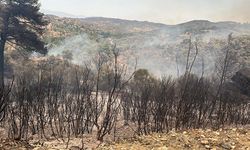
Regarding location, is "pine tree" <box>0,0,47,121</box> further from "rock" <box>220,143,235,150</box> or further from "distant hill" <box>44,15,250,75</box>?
"rock" <box>220,143,235,150</box>

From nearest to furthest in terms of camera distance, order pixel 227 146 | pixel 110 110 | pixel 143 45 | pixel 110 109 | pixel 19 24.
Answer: pixel 227 146 → pixel 110 109 → pixel 110 110 → pixel 19 24 → pixel 143 45

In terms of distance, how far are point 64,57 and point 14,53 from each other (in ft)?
18.9

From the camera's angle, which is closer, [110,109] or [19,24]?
[110,109]

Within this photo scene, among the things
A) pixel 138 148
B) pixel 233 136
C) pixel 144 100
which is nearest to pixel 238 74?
pixel 144 100

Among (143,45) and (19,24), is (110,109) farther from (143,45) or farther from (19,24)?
(143,45)

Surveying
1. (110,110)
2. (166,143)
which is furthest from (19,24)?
(166,143)

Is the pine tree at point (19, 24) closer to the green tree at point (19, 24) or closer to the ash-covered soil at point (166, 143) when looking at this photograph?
the green tree at point (19, 24)

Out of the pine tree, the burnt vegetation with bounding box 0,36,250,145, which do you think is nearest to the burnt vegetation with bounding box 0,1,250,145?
the burnt vegetation with bounding box 0,36,250,145

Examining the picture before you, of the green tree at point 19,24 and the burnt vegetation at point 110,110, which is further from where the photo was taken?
the green tree at point 19,24

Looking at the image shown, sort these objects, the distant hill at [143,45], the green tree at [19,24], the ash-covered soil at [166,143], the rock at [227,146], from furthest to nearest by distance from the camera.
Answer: the distant hill at [143,45], the green tree at [19,24], the rock at [227,146], the ash-covered soil at [166,143]

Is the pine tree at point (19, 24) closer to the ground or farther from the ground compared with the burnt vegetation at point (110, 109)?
farther from the ground

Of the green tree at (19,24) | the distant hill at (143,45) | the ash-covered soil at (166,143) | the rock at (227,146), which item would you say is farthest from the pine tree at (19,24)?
the rock at (227,146)

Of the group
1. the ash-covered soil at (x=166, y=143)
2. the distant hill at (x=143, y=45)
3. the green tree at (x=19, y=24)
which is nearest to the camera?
the ash-covered soil at (x=166, y=143)

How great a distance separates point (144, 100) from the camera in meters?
11.2
